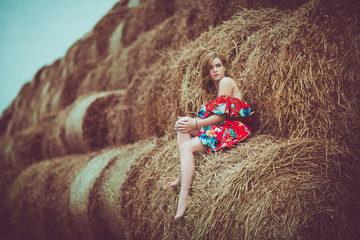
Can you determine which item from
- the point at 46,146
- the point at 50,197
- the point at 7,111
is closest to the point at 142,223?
the point at 50,197

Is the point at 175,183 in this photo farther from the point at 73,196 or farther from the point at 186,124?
the point at 73,196

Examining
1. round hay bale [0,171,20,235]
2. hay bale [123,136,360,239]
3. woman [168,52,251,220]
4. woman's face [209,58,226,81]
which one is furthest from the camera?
round hay bale [0,171,20,235]

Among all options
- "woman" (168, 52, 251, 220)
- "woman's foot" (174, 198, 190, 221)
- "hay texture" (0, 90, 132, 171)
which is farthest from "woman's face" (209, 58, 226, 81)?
"hay texture" (0, 90, 132, 171)

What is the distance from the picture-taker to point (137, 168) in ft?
8.23

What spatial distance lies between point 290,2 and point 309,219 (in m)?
1.76

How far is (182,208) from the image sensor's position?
167 centimetres

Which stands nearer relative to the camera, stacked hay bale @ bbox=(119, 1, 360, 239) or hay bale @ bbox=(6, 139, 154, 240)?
stacked hay bale @ bbox=(119, 1, 360, 239)

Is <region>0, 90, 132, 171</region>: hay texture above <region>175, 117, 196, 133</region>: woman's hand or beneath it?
above

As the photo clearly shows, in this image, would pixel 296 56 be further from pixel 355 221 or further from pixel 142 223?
pixel 142 223

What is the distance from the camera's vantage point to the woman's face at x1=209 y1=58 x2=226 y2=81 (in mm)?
2121

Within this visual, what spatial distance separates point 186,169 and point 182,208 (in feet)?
0.75

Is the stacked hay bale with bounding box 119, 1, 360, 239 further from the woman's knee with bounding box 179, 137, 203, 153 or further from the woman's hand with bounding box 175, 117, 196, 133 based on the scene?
the woman's hand with bounding box 175, 117, 196, 133

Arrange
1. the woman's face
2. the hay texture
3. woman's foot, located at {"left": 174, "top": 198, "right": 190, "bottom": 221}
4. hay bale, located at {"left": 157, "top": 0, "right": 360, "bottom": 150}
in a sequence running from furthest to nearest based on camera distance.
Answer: the hay texture, the woman's face, woman's foot, located at {"left": 174, "top": 198, "right": 190, "bottom": 221}, hay bale, located at {"left": 157, "top": 0, "right": 360, "bottom": 150}

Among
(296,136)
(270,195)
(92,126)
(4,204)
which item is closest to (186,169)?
(270,195)
